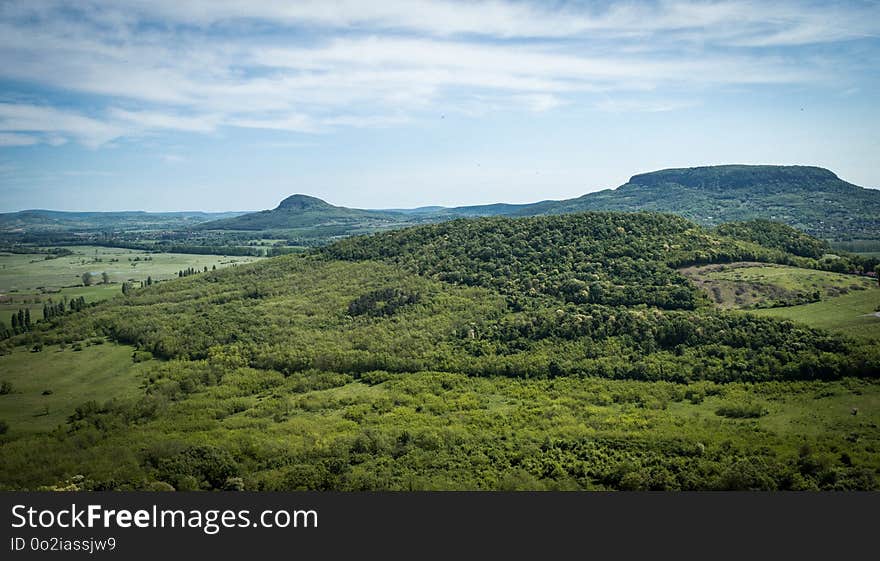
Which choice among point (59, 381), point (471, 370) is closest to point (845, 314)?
point (471, 370)

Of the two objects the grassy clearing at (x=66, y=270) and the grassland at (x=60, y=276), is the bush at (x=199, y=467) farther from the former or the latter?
the grassy clearing at (x=66, y=270)

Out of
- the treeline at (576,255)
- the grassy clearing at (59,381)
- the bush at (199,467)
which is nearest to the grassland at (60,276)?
the grassy clearing at (59,381)

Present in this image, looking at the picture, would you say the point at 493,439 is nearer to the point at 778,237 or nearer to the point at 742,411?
the point at 742,411

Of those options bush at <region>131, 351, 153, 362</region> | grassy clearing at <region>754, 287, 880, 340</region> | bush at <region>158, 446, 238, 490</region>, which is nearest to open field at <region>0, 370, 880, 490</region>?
bush at <region>158, 446, 238, 490</region>

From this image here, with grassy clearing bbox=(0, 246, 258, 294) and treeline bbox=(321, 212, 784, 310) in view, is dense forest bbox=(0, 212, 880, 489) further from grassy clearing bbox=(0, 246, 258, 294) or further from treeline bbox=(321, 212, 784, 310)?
grassy clearing bbox=(0, 246, 258, 294)

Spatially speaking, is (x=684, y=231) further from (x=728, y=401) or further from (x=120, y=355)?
(x=120, y=355)

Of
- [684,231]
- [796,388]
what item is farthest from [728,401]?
[684,231]

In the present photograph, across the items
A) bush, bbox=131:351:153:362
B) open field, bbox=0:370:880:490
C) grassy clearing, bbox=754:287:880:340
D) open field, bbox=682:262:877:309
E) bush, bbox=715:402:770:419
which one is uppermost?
open field, bbox=682:262:877:309
